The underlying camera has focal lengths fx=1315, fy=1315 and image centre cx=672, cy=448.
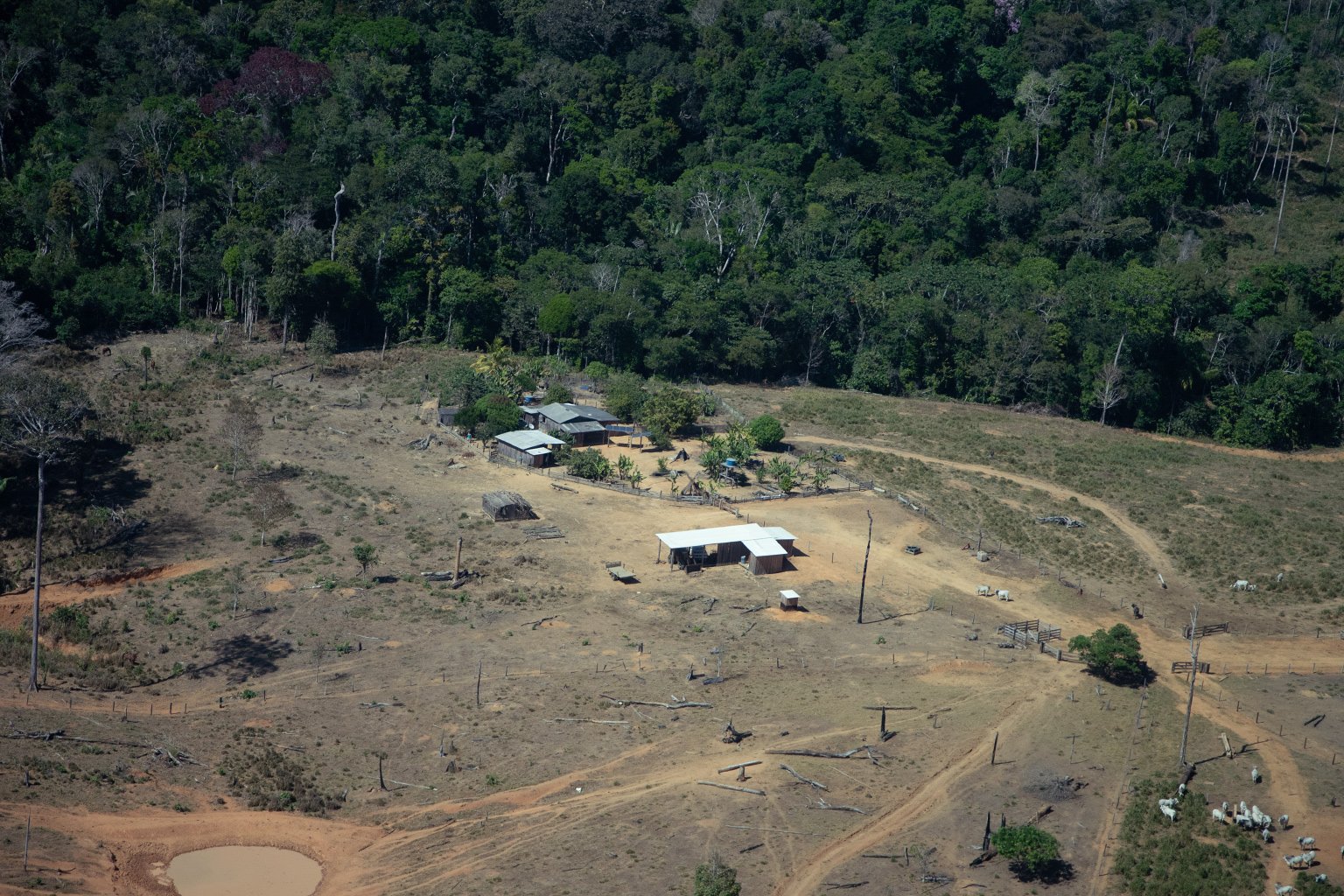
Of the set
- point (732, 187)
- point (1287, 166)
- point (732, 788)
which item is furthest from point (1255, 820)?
point (1287, 166)

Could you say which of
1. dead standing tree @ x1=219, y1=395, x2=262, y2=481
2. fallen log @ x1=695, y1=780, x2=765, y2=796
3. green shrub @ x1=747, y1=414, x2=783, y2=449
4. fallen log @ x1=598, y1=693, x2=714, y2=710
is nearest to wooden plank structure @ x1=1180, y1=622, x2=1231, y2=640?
fallen log @ x1=598, y1=693, x2=714, y2=710

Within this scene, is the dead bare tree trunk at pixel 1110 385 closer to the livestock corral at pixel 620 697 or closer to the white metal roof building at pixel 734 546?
the livestock corral at pixel 620 697

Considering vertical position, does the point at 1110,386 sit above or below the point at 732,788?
above

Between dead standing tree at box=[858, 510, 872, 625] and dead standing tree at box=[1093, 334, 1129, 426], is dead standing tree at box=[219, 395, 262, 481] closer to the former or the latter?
dead standing tree at box=[858, 510, 872, 625]

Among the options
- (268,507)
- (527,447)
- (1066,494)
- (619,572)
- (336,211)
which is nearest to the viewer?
(619,572)

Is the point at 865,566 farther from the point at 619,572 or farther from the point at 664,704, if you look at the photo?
the point at 664,704

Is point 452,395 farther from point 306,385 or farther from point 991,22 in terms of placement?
point 991,22

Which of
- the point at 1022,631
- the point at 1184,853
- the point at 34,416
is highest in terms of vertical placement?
the point at 34,416
